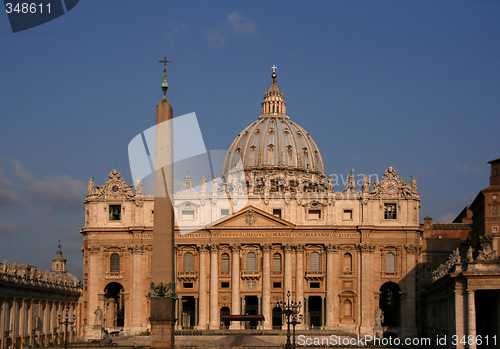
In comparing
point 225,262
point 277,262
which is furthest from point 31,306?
point 277,262

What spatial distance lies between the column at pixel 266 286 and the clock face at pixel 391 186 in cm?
1495

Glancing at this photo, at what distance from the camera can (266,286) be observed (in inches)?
4008

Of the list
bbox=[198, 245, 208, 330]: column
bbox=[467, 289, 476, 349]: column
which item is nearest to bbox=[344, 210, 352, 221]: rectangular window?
bbox=[198, 245, 208, 330]: column

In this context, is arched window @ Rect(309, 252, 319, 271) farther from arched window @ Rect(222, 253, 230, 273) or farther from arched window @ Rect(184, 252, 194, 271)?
arched window @ Rect(184, 252, 194, 271)

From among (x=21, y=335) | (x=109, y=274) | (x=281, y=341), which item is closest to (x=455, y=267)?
(x=281, y=341)

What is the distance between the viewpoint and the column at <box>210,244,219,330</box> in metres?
102

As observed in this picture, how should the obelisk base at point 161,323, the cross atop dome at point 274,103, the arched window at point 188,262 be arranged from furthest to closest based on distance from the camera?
the cross atop dome at point 274,103 < the arched window at point 188,262 < the obelisk base at point 161,323

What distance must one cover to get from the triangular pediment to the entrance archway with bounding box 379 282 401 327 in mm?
14375

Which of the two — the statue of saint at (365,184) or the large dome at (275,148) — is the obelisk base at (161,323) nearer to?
the statue of saint at (365,184)

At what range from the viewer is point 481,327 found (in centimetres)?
6594

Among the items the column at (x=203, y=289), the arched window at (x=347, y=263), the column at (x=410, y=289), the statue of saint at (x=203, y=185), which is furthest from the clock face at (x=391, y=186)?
the column at (x=203, y=289)

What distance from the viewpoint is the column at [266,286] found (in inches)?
3991

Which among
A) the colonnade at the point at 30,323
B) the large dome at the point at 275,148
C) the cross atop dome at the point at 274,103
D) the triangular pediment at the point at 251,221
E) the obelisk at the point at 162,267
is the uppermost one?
the cross atop dome at the point at 274,103

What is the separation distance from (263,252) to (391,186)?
53.6 ft
